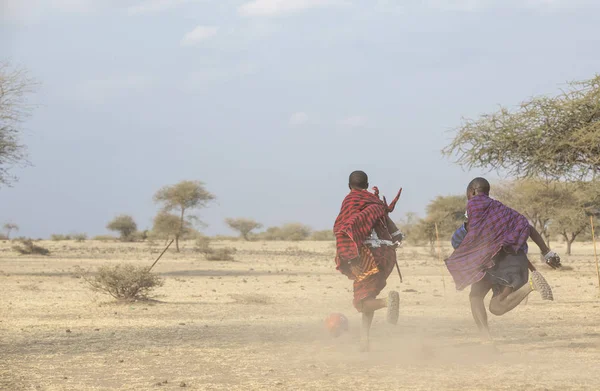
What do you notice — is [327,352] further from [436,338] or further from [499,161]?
[499,161]

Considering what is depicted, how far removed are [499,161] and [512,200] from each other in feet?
72.2

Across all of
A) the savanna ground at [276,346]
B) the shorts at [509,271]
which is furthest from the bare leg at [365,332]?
the shorts at [509,271]

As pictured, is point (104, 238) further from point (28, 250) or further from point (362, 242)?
point (362, 242)

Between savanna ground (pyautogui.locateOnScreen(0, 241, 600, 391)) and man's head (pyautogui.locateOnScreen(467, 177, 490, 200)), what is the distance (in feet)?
5.85

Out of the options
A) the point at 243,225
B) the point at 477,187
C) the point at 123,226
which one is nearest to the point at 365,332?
the point at 477,187

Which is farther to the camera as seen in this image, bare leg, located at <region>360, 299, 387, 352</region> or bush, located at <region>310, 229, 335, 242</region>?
bush, located at <region>310, 229, 335, 242</region>

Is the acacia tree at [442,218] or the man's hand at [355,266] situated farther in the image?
the acacia tree at [442,218]

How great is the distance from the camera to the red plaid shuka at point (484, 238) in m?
9.22

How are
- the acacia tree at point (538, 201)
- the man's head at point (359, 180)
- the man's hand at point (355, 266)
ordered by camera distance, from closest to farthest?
1. the man's hand at point (355, 266)
2. the man's head at point (359, 180)
3. the acacia tree at point (538, 201)

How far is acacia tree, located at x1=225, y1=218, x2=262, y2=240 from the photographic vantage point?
9212cm

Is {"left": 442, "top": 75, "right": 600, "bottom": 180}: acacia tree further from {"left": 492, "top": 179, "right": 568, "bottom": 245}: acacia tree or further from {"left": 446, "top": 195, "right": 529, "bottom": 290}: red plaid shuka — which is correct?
{"left": 492, "top": 179, "right": 568, "bottom": 245}: acacia tree

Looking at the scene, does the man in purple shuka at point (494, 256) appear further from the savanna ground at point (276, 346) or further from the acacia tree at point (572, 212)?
the acacia tree at point (572, 212)

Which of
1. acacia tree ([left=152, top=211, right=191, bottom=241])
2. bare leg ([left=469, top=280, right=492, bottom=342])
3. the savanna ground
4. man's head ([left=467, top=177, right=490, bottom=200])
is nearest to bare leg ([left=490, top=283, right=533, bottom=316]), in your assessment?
bare leg ([left=469, top=280, right=492, bottom=342])

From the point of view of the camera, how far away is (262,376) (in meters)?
8.00
